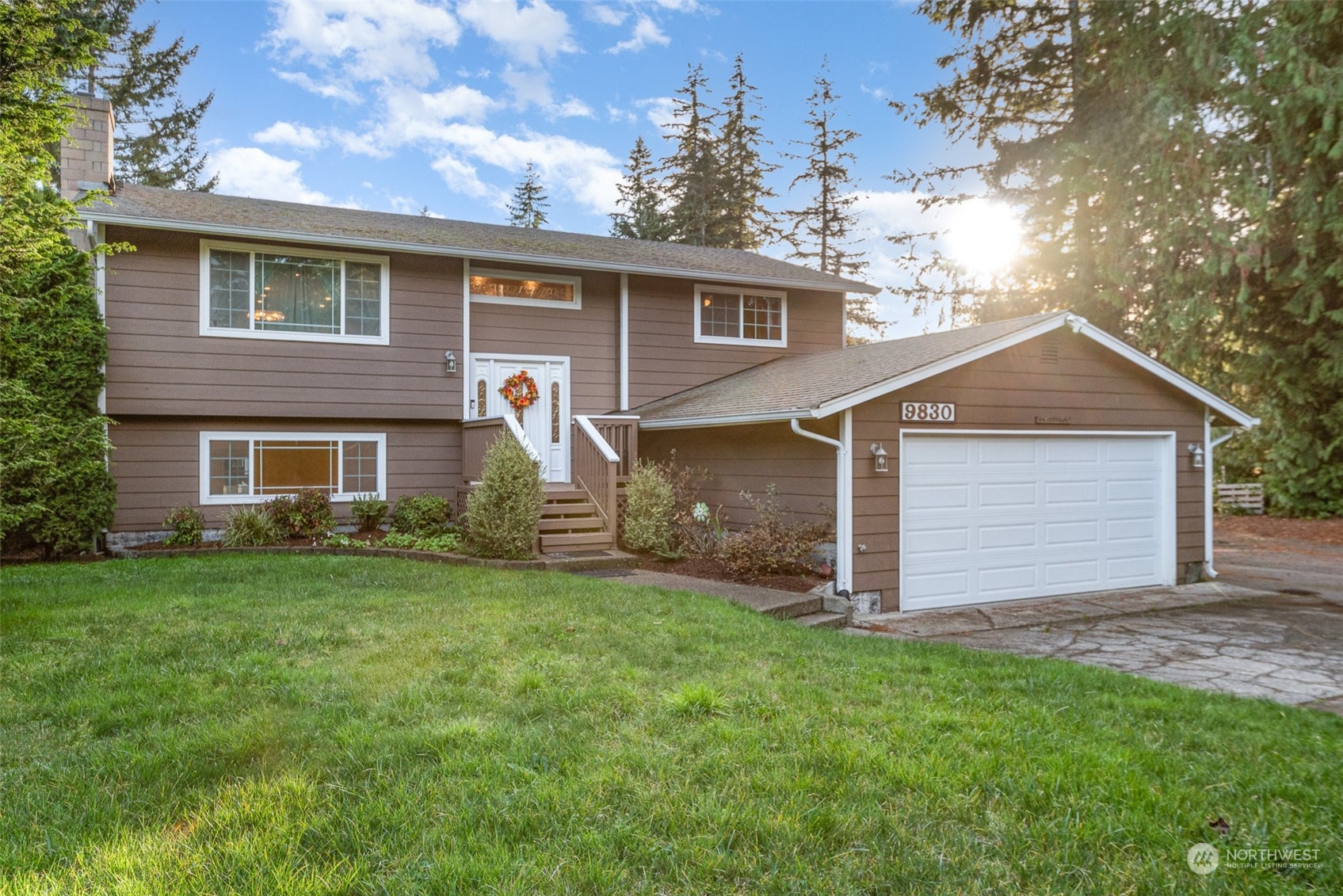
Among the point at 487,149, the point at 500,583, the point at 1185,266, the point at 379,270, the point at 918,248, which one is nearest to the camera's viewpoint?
the point at 500,583

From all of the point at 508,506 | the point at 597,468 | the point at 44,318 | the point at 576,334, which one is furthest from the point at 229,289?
the point at 597,468

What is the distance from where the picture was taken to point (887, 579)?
332 inches

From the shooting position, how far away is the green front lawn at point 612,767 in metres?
2.50

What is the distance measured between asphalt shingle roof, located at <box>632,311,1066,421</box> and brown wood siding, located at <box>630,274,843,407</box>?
24 centimetres

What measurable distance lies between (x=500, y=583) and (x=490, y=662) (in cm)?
287

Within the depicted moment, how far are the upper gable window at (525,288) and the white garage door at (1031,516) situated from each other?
20.4 feet

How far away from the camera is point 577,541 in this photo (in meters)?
10.0

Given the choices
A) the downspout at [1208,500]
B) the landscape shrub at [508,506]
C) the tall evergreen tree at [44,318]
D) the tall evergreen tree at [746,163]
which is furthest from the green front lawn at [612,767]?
the tall evergreen tree at [746,163]

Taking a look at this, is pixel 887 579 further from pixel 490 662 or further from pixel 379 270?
pixel 379 270

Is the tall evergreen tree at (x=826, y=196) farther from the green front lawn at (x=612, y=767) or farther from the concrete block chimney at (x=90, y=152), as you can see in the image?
the green front lawn at (x=612, y=767)

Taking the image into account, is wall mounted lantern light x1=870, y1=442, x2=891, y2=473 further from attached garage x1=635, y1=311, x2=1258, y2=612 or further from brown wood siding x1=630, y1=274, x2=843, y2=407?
brown wood siding x1=630, y1=274, x2=843, y2=407

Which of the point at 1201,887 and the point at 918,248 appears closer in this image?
the point at 1201,887

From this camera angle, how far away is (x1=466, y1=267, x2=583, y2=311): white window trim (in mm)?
12047

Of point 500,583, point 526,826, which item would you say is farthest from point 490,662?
point 500,583
